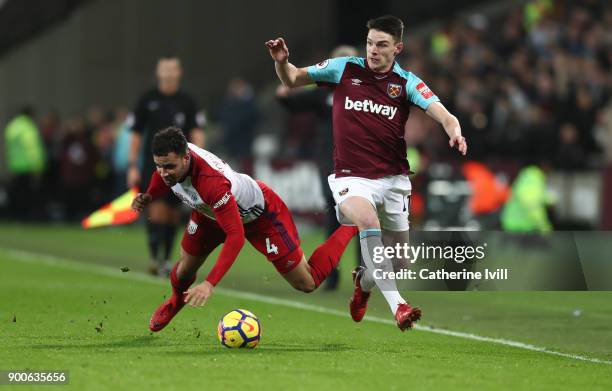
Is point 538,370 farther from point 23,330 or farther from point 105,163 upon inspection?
point 105,163

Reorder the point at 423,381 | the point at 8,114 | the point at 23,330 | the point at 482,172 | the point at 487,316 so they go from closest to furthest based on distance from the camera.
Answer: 1. the point at 423,381
2. the point at 23,330
3. the point at 487,316
4. the point at 482,172
5. the point at 8,114

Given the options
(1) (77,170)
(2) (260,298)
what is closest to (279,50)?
(2) (260,298)

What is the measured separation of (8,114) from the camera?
94.8 feet

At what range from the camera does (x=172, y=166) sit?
8.67 meters

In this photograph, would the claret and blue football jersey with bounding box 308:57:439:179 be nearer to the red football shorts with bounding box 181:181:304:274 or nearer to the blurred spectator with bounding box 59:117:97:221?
the red football shorts with bounding box 181:181:304:274

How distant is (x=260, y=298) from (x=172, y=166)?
419cm

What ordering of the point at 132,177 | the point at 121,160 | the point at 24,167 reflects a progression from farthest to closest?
1. the point at 24,167
2. the point at 121,160
3. the point at 132,177

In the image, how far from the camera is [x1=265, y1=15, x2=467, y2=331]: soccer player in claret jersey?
9.46 m

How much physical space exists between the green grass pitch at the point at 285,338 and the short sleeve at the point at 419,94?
Result: 5.58ft

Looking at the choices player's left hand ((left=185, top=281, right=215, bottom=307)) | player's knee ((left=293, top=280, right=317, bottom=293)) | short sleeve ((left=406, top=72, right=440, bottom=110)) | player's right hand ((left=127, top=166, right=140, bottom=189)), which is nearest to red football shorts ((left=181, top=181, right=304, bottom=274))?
player's knee ((left=293, top=280, right=317, bottom=293))

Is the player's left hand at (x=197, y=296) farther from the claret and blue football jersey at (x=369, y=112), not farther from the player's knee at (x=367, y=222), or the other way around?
the claret and blue football jersey at (x=369, y=112)

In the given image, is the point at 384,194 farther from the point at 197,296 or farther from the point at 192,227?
the point at 197,296

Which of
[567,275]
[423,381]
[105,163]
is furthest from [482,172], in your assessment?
[423,381]

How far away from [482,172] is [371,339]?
40.8 ft
